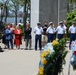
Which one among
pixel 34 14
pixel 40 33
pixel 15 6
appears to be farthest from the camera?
pixel 15 6

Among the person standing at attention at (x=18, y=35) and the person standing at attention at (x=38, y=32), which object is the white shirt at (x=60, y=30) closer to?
the person standing at attention at (x=38, y=32)

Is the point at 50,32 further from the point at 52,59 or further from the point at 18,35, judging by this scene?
the point at 52,59

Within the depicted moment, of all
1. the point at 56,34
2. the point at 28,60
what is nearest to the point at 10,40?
the point at 56,34

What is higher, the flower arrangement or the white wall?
the white wall

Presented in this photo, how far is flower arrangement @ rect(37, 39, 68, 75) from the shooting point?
28.2 feet

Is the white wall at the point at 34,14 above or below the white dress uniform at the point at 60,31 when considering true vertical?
above

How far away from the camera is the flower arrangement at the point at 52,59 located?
8.59 meters

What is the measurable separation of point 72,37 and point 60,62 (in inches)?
548

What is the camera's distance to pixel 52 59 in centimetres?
880

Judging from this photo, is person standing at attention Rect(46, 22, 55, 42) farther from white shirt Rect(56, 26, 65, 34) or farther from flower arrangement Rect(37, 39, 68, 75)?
flower arrangement Rect(37, 39, 68, 75)

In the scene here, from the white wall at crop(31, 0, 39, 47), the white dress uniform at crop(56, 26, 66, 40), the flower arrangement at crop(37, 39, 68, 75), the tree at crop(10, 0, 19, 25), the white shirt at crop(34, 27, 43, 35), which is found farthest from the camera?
the tree at crop(10, 0, 19, 25)

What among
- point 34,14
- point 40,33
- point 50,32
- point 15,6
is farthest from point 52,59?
point 15,6

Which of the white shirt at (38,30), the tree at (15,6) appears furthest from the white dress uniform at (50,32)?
the tree at (15,6)

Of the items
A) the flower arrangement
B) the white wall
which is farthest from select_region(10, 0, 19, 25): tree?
the flower arrangement
